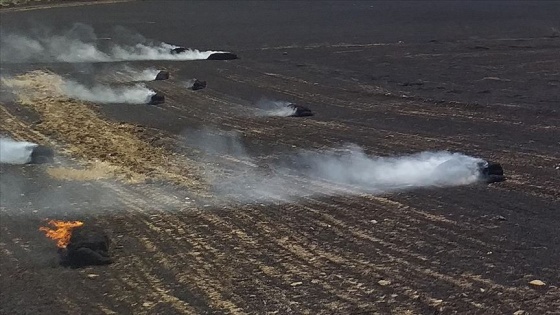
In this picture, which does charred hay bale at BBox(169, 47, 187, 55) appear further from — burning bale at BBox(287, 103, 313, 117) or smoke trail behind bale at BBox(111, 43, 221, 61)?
burning bale at BBox(287, 103, 313, 117)

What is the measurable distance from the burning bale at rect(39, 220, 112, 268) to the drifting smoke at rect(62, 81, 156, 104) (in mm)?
6741

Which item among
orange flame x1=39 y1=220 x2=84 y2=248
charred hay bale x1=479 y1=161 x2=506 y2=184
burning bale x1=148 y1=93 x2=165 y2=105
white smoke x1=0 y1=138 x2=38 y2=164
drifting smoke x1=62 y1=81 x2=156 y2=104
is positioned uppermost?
charred hay bale x1=479 y1=161 x2=506 y2=184

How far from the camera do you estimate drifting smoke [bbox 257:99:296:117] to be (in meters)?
12.1

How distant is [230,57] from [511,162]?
458 inches

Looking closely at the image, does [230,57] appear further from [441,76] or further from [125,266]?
[125,266]

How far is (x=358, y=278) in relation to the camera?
551 cm

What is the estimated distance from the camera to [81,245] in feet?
20.3

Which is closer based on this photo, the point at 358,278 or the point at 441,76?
the point at 358,278

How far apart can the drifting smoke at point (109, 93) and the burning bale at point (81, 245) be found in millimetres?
6741

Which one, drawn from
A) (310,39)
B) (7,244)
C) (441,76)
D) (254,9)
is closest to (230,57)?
(310,39)

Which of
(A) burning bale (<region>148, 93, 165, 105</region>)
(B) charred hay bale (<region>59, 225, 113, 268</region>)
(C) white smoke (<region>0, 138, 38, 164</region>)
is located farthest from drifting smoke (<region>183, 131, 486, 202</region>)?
(A) burning bale (<region>148, 93, 165, 105</region>)

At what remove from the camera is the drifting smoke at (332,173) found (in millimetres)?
7789

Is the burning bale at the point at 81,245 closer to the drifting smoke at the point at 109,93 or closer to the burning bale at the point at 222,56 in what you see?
the drifting smoke at the point at 109,93

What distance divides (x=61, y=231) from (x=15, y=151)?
11.2 feet
